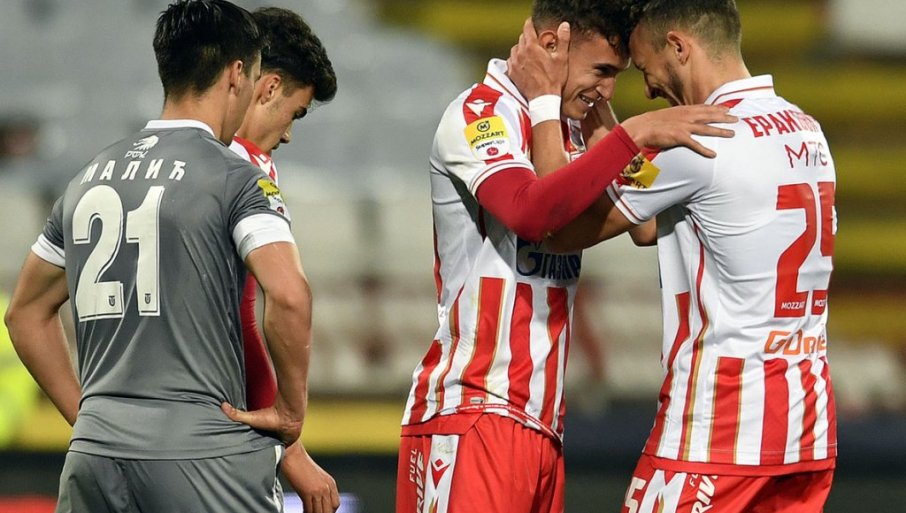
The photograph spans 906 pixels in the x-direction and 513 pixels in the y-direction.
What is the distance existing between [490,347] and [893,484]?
15.4ft

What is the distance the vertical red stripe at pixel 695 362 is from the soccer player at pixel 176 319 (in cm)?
88

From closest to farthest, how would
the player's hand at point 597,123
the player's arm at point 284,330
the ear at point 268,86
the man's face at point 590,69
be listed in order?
1. the player's arm at point 284,330
2. the man's face at point 590,69
3. the player's hand at point 597,123
4. the ear at point 268,86

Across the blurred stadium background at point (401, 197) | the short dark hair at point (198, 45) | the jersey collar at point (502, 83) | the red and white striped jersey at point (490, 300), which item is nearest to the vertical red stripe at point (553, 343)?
the red and white striped jersey at point (490, 300)

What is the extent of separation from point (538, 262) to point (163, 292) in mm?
899

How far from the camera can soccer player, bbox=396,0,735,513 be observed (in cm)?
277

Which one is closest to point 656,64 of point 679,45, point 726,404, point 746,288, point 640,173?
point 679,45

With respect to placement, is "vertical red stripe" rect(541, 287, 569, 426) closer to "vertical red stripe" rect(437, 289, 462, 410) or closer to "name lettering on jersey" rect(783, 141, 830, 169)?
"vertical red stripe" rect(437, 289, 462, 410)

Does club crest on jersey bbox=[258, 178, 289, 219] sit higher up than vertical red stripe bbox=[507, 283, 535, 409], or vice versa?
club crest on jersey bbox=[258, 178, 289, 219]

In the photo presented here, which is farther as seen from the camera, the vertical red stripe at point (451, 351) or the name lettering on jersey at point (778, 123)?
the vertical red stripe at point (451, 351)

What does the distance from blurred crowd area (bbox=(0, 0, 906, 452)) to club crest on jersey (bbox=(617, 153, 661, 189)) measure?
4.72m

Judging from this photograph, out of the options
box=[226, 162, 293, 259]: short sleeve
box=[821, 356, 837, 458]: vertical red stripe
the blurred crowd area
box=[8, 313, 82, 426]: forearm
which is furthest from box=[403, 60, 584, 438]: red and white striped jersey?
the blurred crowd area

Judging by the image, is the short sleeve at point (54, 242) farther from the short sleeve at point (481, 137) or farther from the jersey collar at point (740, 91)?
the jersey collar at point (740, 91)

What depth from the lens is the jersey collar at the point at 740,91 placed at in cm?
283

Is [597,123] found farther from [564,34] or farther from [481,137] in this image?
[481,137]
